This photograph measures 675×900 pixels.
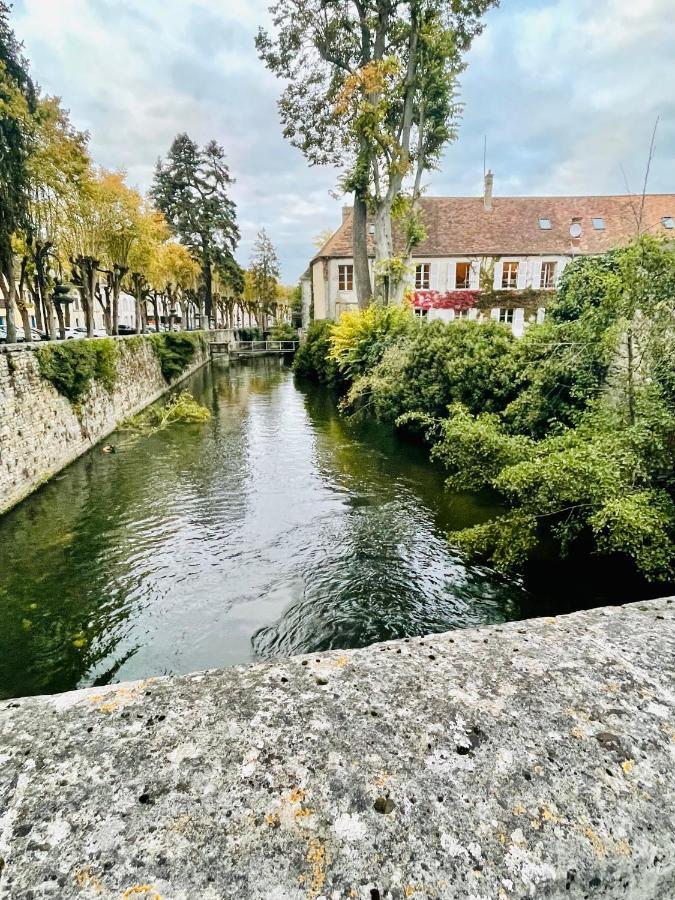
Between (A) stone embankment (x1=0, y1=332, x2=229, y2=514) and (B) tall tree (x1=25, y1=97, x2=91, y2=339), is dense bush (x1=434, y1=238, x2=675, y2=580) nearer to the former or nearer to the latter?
(A) stone embankment (x1=0, y1=332, x2=229, y2=514)

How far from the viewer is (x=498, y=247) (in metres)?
31.3

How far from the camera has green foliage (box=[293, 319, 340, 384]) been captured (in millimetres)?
25273

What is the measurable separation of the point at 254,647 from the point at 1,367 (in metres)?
8.43

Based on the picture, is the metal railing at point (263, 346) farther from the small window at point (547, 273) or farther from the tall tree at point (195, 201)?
the small window at point (547, 273)

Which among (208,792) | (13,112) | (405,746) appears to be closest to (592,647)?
(405,746)

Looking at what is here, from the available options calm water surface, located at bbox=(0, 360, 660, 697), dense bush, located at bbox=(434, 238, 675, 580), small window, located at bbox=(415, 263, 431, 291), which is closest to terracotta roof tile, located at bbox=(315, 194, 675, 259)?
small window, located at bbox=(415, 263, 431, 291)

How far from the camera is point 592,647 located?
2211 millimetres

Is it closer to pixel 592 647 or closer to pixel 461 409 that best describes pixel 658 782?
pixel 592 647

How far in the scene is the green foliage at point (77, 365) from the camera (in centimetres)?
1231

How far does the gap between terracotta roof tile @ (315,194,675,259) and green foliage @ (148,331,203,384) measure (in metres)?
11.8

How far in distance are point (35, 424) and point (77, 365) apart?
3.03 m

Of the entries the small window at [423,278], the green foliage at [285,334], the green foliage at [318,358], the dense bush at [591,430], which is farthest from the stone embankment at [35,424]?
the green foliage at [285,334]

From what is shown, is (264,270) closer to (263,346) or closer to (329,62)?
(263,346)

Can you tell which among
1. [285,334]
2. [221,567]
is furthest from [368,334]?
[285,334]
